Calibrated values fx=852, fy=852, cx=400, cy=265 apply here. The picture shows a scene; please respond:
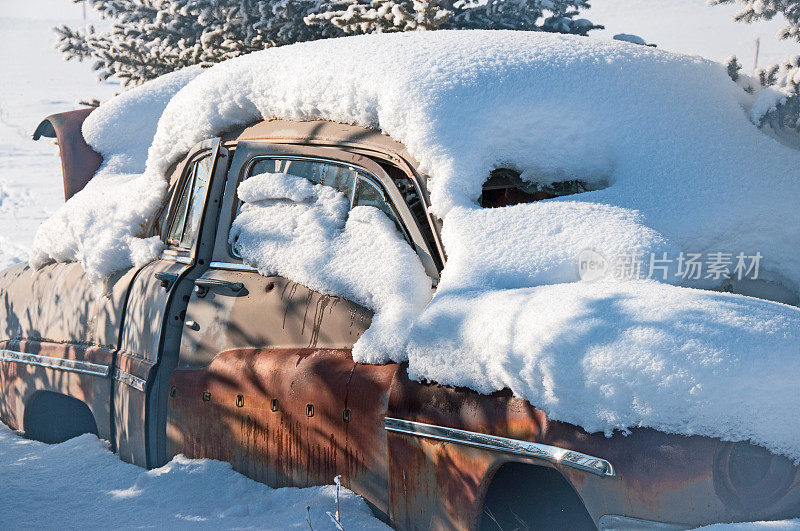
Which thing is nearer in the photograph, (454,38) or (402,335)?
(402,335)

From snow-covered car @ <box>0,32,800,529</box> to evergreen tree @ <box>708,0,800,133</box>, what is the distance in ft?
0.66

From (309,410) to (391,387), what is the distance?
42 cm

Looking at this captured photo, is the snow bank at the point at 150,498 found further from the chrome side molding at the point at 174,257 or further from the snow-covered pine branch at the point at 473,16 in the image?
the snow-covered pine branch at the point at 473,16

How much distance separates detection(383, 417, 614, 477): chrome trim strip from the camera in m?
2.22

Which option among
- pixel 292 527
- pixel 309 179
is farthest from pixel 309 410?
pixel 309 179

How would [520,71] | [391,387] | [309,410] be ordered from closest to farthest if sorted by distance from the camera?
[391,387] < [309,410] < [520,71]

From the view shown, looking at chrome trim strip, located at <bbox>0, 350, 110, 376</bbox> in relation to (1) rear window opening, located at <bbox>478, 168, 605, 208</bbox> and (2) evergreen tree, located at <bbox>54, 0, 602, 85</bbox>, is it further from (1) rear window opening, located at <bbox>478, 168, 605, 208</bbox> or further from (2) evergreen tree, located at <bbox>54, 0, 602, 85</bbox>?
(2) evergreen tree, located at <bbox>54, 0, 602, 85</bbox>

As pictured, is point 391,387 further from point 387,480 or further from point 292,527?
point 292,527

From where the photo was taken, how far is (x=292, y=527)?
2.92 m

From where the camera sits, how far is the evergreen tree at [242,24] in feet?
23.8

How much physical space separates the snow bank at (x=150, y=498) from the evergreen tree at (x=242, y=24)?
429cm

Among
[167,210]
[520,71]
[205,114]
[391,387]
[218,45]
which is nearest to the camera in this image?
[391,387]

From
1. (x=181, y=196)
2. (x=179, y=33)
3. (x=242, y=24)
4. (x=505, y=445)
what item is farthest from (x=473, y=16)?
(x=505, y=445)
